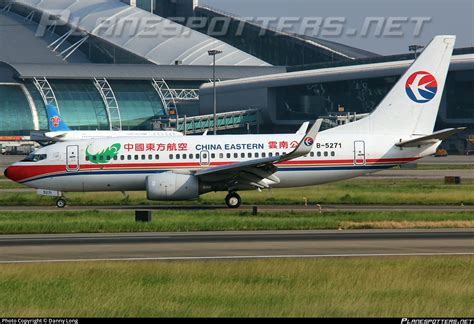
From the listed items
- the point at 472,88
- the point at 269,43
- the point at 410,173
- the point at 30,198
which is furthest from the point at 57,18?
the point at 30,198

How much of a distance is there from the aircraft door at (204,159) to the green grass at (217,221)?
261 inches

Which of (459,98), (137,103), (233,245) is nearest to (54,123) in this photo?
(137,103)

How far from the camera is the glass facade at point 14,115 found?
455ft

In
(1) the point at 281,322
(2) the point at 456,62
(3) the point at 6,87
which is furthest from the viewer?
(3) the point at 6,87

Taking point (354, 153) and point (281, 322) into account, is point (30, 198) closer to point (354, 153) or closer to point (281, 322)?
point (354, 153)

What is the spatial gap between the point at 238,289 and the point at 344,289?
102 inches

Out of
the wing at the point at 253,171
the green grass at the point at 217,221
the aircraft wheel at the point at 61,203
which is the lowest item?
the green grass at the point at 217,221

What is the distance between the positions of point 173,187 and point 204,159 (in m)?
3.25

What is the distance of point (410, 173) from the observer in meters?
83.0

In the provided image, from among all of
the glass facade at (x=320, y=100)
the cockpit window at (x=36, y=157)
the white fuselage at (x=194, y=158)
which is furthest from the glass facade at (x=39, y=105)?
the white fuselage at (x=194, y=158)

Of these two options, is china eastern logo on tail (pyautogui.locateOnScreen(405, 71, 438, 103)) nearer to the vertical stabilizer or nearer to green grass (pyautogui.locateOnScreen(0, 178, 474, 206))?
the vertical stabilizer

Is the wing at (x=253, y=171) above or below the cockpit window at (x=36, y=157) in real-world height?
below

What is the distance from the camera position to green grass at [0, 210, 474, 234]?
38938mm

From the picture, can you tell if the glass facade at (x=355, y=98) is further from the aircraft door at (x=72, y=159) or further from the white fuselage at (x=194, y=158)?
the aircraft door at (x=72, y=159)
